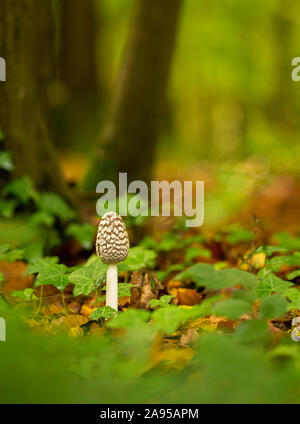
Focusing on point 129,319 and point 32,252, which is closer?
point 129,319

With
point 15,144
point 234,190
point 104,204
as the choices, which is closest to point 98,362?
point 104,204

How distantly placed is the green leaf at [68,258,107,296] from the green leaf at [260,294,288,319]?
2.91ft

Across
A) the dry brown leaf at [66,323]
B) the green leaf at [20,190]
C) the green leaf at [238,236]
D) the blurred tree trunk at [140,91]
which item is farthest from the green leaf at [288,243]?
the blurred tree trunk at [140,91]

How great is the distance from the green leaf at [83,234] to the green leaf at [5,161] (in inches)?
26.6

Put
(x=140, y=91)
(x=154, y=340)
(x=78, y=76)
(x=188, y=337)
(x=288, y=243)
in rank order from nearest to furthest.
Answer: (x=154, y=340) < (x=188, y=337) < (x=288, y=243) < (x=140, y=91) < (x=78, y=76)

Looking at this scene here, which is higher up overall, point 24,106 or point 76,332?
point 24,106

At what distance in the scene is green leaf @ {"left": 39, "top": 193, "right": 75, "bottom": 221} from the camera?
164 inches

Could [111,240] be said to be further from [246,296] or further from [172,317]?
[246,296]

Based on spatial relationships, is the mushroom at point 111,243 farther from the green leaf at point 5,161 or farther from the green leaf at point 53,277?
the green leaf at point 5,161

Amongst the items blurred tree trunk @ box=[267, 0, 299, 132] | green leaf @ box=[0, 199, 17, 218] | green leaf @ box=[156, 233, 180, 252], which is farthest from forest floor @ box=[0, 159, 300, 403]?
blurred tree trunk @ box=[267, 0, 299, 132]

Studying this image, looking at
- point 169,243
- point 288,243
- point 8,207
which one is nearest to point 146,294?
point 169,243

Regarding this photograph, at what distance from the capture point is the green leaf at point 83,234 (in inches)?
161

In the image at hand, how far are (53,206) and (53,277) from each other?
1633mm

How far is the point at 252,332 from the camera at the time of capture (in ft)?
6.42
